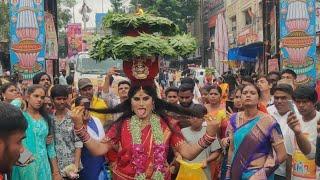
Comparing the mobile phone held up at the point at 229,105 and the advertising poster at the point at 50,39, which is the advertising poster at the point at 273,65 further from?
the mobile phone held up at the point at 229,105

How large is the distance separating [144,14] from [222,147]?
1852 mm

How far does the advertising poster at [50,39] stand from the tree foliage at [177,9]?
25113 millimetres

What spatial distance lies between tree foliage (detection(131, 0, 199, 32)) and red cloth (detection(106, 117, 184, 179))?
1442 inches

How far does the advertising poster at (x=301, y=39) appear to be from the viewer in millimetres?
13180

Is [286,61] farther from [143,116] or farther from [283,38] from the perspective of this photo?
[143,116]

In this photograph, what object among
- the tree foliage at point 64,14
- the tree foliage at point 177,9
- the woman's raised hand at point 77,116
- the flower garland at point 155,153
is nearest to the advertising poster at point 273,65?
the flower garland at point 155,153

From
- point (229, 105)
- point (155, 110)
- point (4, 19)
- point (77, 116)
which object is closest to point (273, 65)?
point (229, 105)

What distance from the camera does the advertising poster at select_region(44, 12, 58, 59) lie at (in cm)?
1639

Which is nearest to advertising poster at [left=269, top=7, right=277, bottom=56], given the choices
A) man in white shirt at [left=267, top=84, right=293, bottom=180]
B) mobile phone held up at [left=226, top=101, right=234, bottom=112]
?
mobile phone held up at [left=226, top=101, right=234, bottom=112]

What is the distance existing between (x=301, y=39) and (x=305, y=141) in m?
7.80

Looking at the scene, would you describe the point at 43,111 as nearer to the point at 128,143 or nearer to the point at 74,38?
the point at 128,143

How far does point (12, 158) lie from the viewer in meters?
2.83

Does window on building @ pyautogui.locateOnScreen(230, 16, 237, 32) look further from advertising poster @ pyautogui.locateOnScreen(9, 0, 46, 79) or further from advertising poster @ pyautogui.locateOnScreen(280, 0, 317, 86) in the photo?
advertising poster @ pyautogui.locateOnScreen(280, 0, 317, 86)

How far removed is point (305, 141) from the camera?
575 centimetres
